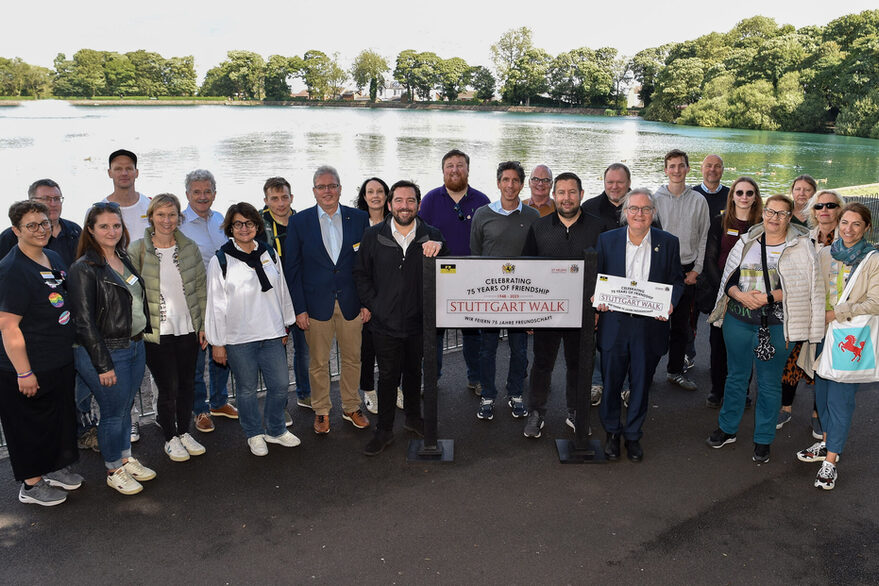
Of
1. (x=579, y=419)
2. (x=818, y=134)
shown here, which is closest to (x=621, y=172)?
(x=579, y=419)

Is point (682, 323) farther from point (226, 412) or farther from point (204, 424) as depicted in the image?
point (204, 424)

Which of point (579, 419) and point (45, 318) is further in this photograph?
point (579, 419)

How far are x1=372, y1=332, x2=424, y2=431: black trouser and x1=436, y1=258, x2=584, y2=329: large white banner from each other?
18.4 inches

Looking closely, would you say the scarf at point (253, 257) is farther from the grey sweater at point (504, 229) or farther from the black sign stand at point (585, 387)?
the black sign stand at point (585, 387)

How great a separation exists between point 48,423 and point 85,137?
186 feet

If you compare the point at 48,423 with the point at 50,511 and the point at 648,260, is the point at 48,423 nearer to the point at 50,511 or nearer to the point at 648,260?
the point at 50,511

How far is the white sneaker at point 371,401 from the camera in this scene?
225 inches

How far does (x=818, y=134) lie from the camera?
187 ft

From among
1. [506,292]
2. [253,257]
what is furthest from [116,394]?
[506,292]

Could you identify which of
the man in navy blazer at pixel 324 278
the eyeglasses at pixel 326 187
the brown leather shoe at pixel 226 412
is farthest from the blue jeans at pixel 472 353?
the brown leather shoe at pixel 226 412

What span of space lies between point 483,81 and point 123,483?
379 feet

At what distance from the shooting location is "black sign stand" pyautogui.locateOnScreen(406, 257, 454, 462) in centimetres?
446

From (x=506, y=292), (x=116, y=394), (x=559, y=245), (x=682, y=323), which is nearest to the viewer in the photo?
(x=116, y=394)

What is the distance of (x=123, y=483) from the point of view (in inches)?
167
